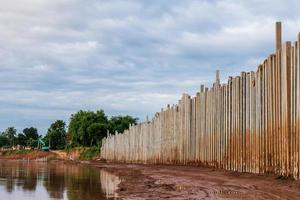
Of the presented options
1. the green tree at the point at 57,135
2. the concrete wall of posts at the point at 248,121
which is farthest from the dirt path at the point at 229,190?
the green tree at the point at 57,135

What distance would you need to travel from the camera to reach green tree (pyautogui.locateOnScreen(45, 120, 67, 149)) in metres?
105

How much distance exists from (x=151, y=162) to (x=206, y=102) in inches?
545

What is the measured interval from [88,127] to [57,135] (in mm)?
32951

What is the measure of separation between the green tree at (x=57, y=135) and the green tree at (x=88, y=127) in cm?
2365

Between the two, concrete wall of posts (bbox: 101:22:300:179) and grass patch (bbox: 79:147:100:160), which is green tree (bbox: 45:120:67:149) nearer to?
grass patch (bbox: 79:147:100:160)

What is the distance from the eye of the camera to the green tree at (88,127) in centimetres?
7569

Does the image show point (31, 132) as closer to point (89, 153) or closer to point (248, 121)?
point (89, 153)

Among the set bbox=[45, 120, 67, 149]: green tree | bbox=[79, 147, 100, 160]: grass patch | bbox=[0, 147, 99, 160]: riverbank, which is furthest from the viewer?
bbox=[45, 120, 67, 149]: green tree

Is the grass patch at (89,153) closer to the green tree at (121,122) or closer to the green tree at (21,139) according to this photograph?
the green tree at (121,122)

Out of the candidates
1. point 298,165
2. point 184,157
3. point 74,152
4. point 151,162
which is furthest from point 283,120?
point 74,152

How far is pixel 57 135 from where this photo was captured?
351 ft

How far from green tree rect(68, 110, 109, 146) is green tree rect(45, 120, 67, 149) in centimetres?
2365

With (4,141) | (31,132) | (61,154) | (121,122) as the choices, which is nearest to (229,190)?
(121,122)

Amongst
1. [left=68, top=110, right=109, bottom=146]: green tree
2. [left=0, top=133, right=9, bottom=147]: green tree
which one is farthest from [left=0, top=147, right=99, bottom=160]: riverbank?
[left=0, top=133, right=9, bottom=147]: green tree
